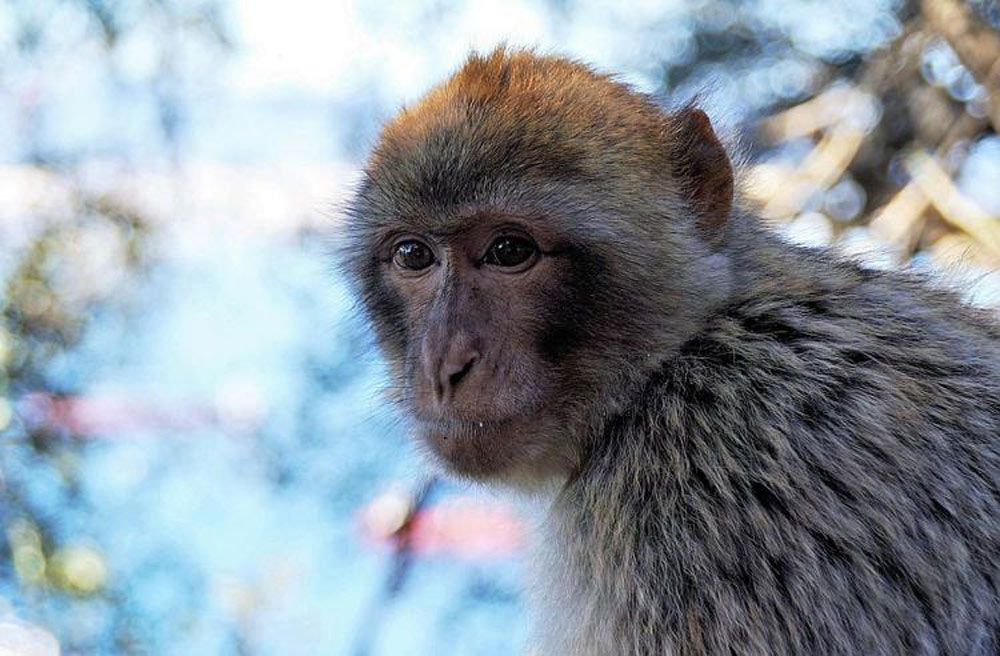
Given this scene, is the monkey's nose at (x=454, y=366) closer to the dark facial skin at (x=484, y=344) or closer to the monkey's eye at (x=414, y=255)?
the dark facial skin at (x=484, y=344)

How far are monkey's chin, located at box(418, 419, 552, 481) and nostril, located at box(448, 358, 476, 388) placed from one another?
0.24ft

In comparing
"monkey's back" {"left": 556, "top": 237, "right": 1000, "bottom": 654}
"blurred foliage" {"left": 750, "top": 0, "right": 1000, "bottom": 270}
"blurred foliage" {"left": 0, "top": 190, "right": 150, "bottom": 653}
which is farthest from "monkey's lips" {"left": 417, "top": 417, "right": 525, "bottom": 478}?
"blurred foliage" {"left": 0, "top": 190, "right": 150, "bottom": 653}

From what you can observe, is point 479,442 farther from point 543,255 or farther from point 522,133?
point 522,133

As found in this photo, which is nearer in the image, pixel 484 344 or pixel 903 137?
pixel 484 344

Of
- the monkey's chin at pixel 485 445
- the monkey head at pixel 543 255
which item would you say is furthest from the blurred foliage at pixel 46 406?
the monkey's chin at pixel 485 445

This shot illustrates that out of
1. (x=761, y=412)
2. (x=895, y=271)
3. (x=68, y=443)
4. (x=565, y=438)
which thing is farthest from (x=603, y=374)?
(x=68, y=443)

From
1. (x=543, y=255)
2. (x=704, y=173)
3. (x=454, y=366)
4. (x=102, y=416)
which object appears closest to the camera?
(x=454, y=366)

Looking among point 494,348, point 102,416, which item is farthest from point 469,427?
point 102,416

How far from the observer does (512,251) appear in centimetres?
191

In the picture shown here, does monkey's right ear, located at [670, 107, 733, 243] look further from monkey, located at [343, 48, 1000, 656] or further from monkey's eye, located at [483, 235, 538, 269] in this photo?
monkey's eye, located at [483, 235, 538, 269]

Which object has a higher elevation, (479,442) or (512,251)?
(512,251)

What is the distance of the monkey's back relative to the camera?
1.57 metres

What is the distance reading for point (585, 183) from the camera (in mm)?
1889

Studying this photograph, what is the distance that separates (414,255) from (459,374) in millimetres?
382
